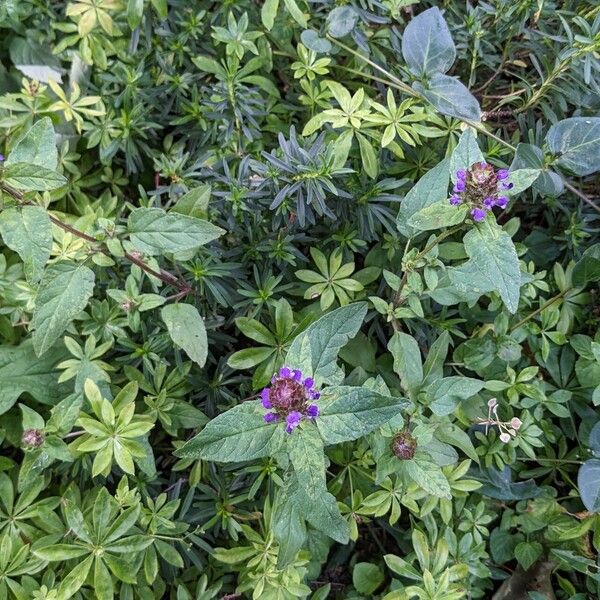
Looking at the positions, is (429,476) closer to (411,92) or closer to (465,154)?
(465,154)

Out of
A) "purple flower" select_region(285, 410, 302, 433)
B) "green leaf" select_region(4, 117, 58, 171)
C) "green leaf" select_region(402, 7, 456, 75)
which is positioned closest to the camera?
"purple flower" select_region(285, 410, 302, 433)

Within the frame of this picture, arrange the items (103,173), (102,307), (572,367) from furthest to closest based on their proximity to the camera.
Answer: (103,173) → (572,367) → (102,307)

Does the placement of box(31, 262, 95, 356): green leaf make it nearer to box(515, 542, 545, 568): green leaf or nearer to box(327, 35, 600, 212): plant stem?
box(327, 35, 600, 212): plant stem

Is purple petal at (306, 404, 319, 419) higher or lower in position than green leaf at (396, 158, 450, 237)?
lower

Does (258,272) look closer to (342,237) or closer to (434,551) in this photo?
(342,237)

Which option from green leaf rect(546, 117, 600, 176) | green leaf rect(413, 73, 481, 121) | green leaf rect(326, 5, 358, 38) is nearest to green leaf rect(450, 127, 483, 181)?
green leaf rect(413, 73, 481, 121)

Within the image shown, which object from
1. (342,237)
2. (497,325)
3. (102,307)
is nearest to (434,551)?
(497,325)

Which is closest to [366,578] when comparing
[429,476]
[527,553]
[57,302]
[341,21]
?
[527,553]

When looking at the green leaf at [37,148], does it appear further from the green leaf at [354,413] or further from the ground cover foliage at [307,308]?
the green leaf at [354,413]
